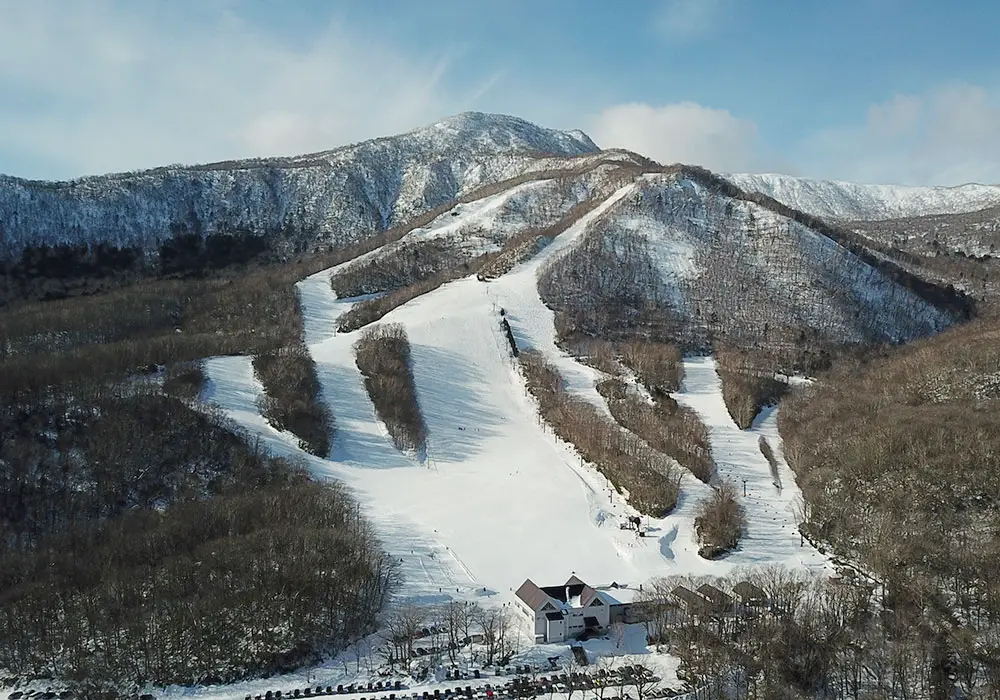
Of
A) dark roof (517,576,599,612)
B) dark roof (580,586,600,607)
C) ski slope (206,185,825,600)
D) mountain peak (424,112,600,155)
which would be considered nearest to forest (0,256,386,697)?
ski slope (206,185,825,600)

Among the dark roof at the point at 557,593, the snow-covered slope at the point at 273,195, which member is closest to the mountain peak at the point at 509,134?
the snow-covered slope at the point at 273,195

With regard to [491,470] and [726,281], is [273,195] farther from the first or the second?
[491,470]

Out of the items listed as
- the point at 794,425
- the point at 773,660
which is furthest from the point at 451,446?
the point at 773,660

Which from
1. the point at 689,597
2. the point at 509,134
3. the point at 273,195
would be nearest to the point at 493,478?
the point at 689,597

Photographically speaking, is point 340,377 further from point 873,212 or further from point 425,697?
point 873,212

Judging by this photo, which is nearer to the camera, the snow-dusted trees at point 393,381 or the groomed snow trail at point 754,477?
the groomed snow trail at point 754,477

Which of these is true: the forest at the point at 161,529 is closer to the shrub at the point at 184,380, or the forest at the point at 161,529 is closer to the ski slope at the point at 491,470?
the shrub at the point at 184,380
